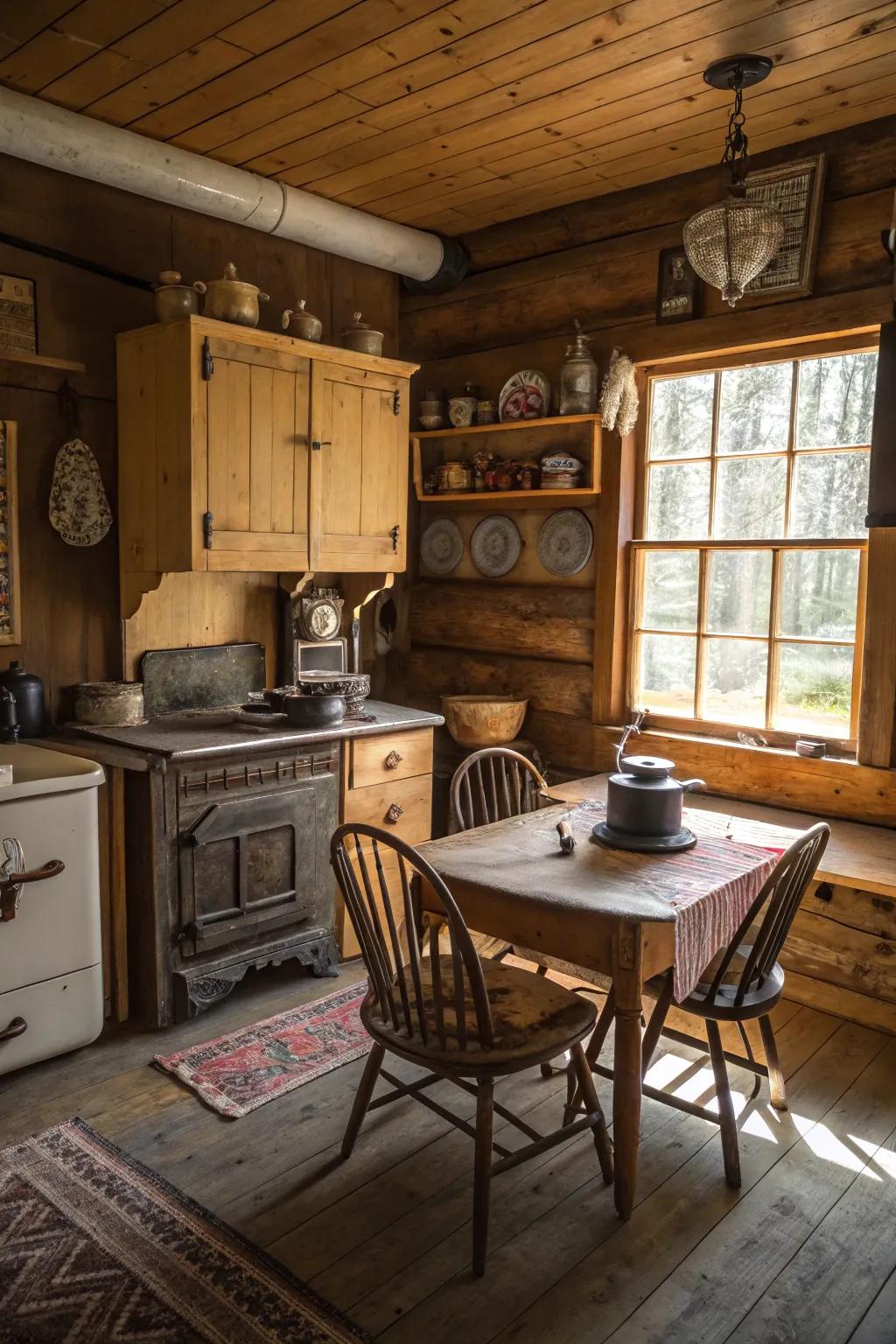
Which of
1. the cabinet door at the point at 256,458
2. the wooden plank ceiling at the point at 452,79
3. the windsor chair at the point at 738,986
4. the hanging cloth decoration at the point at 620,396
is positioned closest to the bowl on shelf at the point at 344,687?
the cabinet door at the point at 256,458

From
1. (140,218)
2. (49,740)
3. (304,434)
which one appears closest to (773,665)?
(304,434)

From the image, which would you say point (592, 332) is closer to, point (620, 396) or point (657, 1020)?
point (620, 396)

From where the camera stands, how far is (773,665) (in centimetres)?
348

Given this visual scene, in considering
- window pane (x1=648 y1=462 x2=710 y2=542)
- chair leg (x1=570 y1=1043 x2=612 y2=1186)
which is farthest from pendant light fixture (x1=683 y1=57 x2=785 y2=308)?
chair leg (x1=570 y1=1043 x2=612 y2=1186)

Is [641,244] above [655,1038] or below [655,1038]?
above

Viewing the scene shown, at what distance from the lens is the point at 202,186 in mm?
3420

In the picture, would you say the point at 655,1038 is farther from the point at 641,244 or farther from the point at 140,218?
the point at 140,218

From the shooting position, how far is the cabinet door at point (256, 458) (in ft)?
10.7

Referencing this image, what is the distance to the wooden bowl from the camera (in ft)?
12.9

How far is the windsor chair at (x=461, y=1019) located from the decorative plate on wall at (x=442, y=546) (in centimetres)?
222

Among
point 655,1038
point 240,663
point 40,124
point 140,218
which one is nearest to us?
point 655,1038

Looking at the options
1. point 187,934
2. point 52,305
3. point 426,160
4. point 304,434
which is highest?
point 426,160

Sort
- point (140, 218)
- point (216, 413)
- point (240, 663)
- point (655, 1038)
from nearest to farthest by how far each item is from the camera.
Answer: point (655, 1038) < point (216, 413) < point (140, 218) < point (240, 663)

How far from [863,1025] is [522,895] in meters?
1.58
